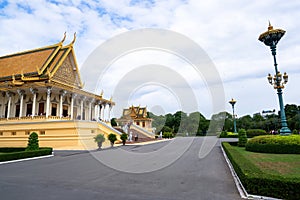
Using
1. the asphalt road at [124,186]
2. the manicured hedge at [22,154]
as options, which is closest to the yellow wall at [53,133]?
the manicured hedge at [22,154]

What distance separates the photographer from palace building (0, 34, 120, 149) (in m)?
16.8

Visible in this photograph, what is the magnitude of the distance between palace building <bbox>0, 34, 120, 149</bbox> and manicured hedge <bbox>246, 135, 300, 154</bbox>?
1190 cm

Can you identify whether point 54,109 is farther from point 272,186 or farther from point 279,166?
point 272,186

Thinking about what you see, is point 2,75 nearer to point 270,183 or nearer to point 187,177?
point 187,177

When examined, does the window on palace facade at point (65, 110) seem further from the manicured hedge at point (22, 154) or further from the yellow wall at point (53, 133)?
the manicured hedge at point (22, 154)

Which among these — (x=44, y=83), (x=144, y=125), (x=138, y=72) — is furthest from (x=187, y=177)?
(x=144, y=125)

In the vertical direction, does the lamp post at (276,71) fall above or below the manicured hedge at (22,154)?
above

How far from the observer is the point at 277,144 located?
1020 cm

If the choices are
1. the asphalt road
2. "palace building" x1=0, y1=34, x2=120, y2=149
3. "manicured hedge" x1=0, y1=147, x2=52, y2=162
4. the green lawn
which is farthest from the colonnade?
the green lawn

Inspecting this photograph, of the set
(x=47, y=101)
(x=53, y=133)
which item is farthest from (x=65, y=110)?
(x=53, y=133)

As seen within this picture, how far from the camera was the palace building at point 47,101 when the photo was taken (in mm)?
16844

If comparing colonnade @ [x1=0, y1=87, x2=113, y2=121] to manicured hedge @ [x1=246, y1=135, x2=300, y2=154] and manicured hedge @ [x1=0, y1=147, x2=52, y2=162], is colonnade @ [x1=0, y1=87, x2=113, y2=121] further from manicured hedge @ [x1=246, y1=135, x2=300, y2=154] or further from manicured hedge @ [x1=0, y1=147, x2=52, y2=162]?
manicured hedge @ [x1=246, y1=135, x2=300, y2=154]

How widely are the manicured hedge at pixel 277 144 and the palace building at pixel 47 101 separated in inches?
468

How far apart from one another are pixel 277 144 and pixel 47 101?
58.9 ft
